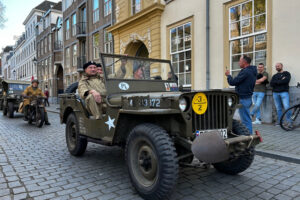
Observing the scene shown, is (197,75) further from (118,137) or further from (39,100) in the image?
(118,137)

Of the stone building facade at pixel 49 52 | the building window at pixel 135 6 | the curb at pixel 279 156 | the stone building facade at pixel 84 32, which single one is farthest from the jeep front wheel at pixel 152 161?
the stone building facade at pixel 49 52

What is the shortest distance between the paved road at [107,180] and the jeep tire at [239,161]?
0.11 metres

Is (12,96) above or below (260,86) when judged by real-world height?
below

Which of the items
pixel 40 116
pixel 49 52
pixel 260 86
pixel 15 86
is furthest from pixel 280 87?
pixel 49 52

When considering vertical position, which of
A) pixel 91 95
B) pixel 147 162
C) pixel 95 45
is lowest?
pixel 147 162

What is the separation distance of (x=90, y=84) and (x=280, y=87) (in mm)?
5279

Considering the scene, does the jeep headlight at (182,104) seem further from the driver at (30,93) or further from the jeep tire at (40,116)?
the driver at (30,93)

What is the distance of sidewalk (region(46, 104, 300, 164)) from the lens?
410 centimetres

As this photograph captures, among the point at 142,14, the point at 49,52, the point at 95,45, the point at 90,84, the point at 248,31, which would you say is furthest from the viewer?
the point at 49,52

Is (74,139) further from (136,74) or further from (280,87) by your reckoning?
(280,87)

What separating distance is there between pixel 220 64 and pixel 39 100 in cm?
680

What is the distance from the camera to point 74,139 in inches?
184

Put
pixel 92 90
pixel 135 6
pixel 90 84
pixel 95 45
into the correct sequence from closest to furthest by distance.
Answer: pixel 92 90 → pixel 90 84 → pixel 135 6 → pixel 95 45

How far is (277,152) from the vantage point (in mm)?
4262
